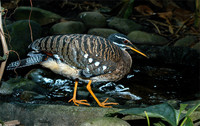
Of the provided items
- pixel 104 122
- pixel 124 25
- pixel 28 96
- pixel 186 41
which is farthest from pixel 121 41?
pixel 124 25

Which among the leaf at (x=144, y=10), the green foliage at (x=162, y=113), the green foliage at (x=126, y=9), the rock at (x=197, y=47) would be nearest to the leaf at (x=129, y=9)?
the green foliage at (x=126, y=9)

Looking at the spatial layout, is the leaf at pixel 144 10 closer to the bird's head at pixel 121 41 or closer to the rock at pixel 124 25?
the rock at pixel 124 25

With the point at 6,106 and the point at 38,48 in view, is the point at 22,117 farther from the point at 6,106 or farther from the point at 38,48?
the point at 38,48

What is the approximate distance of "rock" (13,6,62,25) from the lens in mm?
8180

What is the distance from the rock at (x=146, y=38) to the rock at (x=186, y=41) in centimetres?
38

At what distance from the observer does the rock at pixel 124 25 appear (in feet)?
26.6

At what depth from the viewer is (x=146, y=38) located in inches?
297

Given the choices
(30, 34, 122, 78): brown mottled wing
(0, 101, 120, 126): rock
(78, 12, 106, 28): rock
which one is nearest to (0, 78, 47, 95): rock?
(30, 34, 122, 78): brown mottled wing

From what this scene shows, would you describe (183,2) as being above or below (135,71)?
above

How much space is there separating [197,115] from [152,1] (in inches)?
267

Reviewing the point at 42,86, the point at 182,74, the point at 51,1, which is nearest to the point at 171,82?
the point at 182,74

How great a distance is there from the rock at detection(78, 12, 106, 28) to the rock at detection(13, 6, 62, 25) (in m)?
0.78

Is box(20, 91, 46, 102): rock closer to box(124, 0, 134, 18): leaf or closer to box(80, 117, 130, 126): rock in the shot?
box(80, 117, 130, 126): rock

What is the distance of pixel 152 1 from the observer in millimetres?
9359
